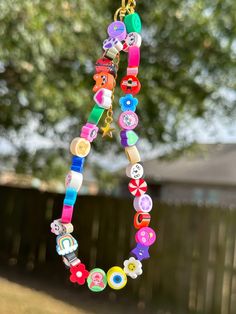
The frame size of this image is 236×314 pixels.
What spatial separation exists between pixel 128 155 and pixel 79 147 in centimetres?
26

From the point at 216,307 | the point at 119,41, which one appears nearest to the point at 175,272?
the point at 216,307

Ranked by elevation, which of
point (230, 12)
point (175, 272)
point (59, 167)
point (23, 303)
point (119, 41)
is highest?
point (230, 12)

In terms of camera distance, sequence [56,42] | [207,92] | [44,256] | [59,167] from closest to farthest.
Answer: [56,42]
[207,92]
[59,167]
[44,256]

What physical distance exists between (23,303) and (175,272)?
230 centimetres

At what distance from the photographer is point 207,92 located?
8.65 metres

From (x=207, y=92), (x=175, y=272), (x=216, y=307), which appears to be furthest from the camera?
(x=207, y=92)

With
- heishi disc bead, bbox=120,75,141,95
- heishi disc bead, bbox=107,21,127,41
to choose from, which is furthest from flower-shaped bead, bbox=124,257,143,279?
heishi disc bead, bbox=107,21,127,41

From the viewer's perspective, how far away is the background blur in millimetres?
7020

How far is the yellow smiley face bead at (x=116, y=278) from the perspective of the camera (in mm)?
2391

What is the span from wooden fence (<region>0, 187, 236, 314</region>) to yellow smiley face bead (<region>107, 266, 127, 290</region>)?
211 inches

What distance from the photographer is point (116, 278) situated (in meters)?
2.40

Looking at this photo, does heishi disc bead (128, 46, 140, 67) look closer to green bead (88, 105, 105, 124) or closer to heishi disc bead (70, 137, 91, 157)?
green bead (88, 105, 105, 124)

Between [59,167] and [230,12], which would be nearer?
[230,12]

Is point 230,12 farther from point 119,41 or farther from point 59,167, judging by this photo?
point 119,41
